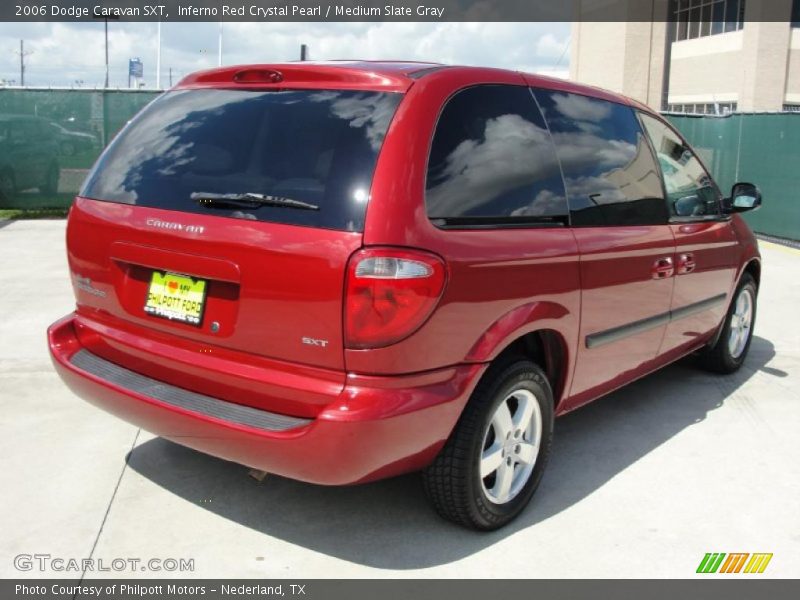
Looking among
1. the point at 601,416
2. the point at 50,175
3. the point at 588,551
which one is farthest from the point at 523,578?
the point at 50,175

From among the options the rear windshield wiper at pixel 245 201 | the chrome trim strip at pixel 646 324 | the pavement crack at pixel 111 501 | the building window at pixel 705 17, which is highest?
the building window at pixel 705 17

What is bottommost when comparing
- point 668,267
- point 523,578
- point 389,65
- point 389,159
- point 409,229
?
point 523,578

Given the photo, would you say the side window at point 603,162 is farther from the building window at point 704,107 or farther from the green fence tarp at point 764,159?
the building window at point 704,107

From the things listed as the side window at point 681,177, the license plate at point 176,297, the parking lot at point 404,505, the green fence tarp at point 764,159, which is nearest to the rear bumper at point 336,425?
the license plate at point 176,297

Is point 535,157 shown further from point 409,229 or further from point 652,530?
point 652,530

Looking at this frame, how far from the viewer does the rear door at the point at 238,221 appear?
279 centimetres

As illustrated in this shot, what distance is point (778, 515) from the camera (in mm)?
3566

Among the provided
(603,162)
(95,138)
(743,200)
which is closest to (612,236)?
(603,162)

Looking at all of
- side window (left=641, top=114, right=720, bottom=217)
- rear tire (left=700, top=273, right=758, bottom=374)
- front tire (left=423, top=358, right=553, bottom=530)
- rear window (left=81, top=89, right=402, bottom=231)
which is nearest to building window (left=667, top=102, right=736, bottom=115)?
rear tire (left=700, top=273, right=758, bottom=374)

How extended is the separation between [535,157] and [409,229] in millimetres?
926

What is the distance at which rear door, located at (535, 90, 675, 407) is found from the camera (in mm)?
3660

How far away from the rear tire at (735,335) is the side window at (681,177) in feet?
2.62

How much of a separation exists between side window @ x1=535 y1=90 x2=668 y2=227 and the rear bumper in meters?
1.14

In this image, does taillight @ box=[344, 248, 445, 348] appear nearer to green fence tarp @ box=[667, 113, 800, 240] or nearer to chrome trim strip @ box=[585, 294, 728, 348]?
chrome trim strip @ box=[585, 294, 728, 348]
